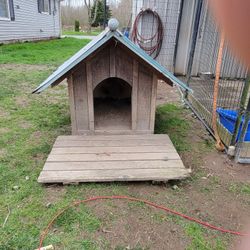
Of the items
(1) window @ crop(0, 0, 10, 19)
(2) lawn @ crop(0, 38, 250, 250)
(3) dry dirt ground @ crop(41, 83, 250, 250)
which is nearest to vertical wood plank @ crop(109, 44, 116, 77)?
(2) lawn @ crop(0, 38, 250, 250)

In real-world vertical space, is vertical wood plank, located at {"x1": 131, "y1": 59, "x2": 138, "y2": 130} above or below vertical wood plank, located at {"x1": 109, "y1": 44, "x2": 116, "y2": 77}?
below

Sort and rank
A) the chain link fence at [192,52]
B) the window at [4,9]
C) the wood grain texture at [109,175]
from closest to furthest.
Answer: the wood grain texture at [109,175] < the chain link fence at [192,52] < the window at [4,9]

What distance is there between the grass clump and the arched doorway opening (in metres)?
0.50

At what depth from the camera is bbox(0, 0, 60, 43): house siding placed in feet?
34.5

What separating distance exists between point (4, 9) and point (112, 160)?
10.2 meters

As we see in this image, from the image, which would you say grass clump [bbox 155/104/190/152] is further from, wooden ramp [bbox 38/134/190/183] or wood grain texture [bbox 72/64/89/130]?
wood grain texture [bbox 72/64/89/130]

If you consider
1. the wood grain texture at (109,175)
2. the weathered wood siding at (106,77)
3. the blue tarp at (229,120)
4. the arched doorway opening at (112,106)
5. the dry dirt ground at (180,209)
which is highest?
the weathered wood siding at (106,77)

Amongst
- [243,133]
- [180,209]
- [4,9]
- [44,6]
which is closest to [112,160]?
[180,209]

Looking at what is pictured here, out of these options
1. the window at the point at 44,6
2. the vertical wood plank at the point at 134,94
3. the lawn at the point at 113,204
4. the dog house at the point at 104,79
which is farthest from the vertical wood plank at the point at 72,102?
the window at the point at 44,6

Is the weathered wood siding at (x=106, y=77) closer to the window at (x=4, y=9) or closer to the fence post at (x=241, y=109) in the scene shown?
the fence post at (x=241, y=109)

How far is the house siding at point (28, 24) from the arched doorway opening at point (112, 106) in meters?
7.53

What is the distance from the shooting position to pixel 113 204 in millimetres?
2225

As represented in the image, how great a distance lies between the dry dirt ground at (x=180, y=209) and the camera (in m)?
1.90

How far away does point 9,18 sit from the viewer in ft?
34.4
